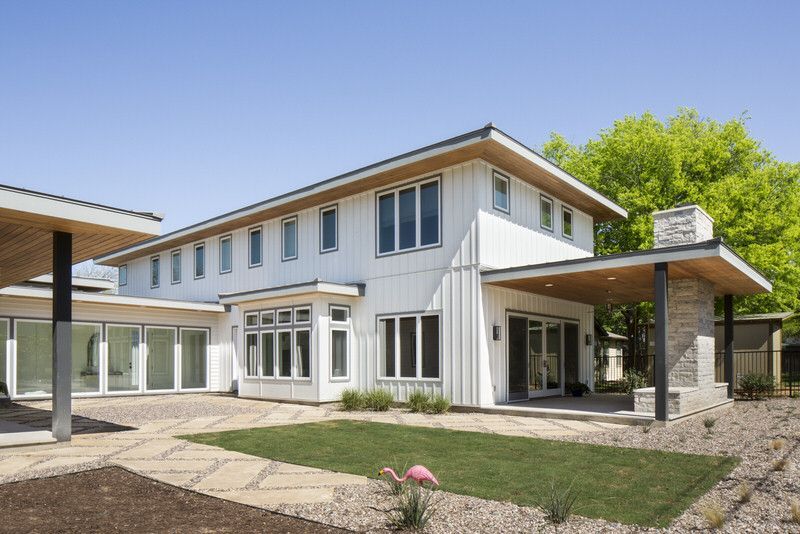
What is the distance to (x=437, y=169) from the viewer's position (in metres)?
13.9

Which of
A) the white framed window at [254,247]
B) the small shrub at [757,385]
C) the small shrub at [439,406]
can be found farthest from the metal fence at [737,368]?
the white framed window at [254,247]

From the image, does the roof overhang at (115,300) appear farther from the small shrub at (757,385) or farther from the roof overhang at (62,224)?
the small shrub at (757,385)

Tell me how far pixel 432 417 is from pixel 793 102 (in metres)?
14.1

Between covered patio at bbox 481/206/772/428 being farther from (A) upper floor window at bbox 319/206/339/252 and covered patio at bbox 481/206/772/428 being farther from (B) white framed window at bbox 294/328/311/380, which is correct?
(A) upper floor window at bbox 319/206/339/252

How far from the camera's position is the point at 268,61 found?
1355cm

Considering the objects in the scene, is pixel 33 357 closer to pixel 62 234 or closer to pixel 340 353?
pixel 340 353

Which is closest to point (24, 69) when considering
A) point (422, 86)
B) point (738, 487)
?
point (422, 86)

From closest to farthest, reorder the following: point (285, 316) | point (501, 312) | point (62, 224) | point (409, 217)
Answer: point (62, 224)
point (501, 312)
point (409, 217)
point (285, 316)

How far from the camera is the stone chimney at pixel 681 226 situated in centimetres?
1277

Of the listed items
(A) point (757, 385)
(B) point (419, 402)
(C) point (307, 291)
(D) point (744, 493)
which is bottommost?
(A) point (757, 385)

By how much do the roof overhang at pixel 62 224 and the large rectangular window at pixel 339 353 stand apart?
6.19 meters

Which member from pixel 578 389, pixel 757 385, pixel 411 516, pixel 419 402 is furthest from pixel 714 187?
pixel 411 516

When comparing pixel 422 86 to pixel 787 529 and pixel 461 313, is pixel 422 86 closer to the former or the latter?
pixel 461 313

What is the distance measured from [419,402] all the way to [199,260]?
38.2 feet
